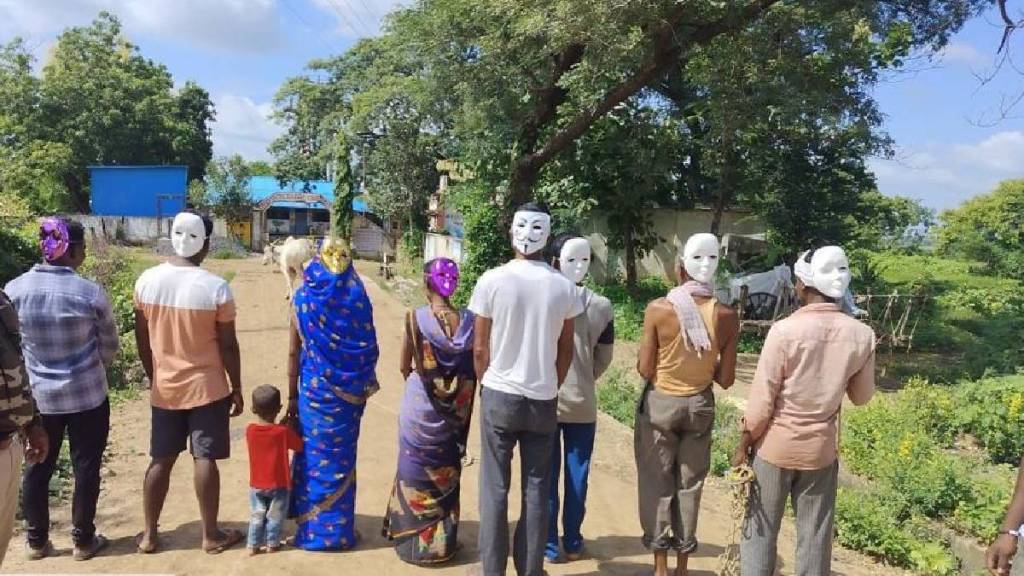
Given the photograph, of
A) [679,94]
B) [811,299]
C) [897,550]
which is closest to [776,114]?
[679,94]

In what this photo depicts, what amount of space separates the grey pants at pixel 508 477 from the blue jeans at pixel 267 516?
1178 mm

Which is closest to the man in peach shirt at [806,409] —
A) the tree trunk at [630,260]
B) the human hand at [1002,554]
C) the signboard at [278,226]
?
the human hand at [1002,554]

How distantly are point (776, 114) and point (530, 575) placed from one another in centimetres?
1053

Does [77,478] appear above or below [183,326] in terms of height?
below

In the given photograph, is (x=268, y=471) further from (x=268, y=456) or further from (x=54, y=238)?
(x=54, y=238)

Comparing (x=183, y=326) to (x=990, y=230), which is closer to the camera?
(x=183, y=326)

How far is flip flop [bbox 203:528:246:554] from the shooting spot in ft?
12.7

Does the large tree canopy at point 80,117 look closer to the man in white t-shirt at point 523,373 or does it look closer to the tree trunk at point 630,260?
the tree trunk at point 630,260

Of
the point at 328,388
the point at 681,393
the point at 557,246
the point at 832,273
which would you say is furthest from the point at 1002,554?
the point at 328,388

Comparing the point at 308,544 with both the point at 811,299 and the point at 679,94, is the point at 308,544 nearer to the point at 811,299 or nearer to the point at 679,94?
the point at 811,299

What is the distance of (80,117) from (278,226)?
971 cm

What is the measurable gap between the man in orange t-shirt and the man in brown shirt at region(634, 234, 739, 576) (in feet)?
7.21

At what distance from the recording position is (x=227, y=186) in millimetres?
→ 33375

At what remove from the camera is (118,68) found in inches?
1313
